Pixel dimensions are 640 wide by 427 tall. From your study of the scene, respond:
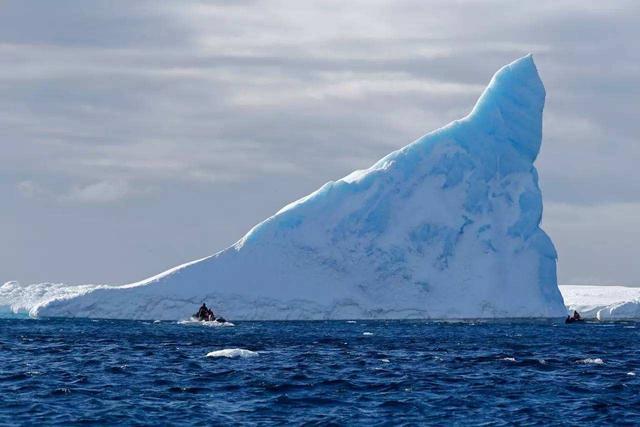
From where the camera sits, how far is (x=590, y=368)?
33562 mm

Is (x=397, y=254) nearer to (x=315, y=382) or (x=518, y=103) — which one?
(x=518, y=103)

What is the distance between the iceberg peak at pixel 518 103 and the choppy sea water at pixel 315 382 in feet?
111

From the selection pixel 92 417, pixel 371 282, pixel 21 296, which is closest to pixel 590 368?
pixel 92 417

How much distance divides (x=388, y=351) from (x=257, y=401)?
56.5 feet

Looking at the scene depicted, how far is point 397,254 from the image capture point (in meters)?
75.9

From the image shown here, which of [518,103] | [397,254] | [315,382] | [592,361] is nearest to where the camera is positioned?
[315,382]

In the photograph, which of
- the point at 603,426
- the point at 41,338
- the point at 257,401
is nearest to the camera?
the point at 603,426

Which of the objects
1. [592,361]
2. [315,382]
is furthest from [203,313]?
[315,382]

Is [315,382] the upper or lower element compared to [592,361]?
lower

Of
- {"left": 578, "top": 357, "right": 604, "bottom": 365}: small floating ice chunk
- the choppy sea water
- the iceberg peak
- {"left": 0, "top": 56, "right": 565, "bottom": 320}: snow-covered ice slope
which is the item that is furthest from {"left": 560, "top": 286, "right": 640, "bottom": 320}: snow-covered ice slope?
{"left": 578, "top": 357, "right": 604, "bottom": 365}: small floating ice chunk

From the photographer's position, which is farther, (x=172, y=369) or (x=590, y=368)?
(x=590, y=368)

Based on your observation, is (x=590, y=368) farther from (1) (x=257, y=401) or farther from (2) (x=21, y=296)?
(2) (x=21, y=296)

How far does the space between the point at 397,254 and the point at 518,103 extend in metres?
13.8

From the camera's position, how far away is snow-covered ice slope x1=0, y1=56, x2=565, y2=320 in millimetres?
75438
